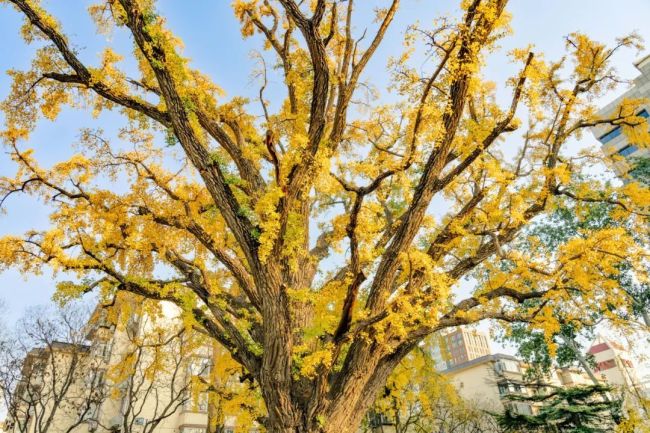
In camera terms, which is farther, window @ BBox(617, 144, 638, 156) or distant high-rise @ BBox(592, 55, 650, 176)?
window @ BBox(617, 144, 638, 156)

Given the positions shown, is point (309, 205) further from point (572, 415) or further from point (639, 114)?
point (639, 114)

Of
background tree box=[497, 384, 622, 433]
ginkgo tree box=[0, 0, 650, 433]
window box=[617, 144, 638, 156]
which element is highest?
window box=[617, 144, 638, 156]

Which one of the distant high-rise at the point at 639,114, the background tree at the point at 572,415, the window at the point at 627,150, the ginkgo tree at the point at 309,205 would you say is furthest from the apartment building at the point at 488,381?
the ginkgo tree at the point at 309,205

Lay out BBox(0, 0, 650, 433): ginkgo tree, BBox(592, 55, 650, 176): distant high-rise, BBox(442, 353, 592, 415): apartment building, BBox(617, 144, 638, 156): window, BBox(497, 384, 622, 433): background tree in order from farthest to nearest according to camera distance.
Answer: BBox(442, 353, 592, 415): apartment building < BBox(617, 144, 638, 156): window < BBox(592, 55, 650, 176): distant high-rise < BBox(497, 384, 622, 433): background tree < BBox(0, 0, 650, 433): ginkgo tree

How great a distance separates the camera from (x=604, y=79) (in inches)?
263

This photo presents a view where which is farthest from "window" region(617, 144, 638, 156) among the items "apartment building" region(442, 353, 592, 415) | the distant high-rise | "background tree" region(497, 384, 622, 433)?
"background tree" region(497, 384, 622, 433)

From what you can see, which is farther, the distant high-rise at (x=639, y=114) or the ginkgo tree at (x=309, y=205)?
the distant high-rise at (x=639, y=114)

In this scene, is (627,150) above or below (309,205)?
above

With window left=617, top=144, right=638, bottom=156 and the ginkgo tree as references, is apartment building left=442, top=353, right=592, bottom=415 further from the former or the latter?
the ginkgo tree

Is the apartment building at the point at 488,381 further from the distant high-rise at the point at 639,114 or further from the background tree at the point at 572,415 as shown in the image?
the distant high-rise at the point at 639,114

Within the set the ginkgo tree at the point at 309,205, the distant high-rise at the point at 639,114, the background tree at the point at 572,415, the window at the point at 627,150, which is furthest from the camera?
the window at the point at 627,150

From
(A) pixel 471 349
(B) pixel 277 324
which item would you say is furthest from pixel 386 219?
(A) pixel 471 349

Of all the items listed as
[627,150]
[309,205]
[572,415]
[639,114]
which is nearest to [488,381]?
[572,415]

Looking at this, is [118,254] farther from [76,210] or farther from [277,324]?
[277,324]
